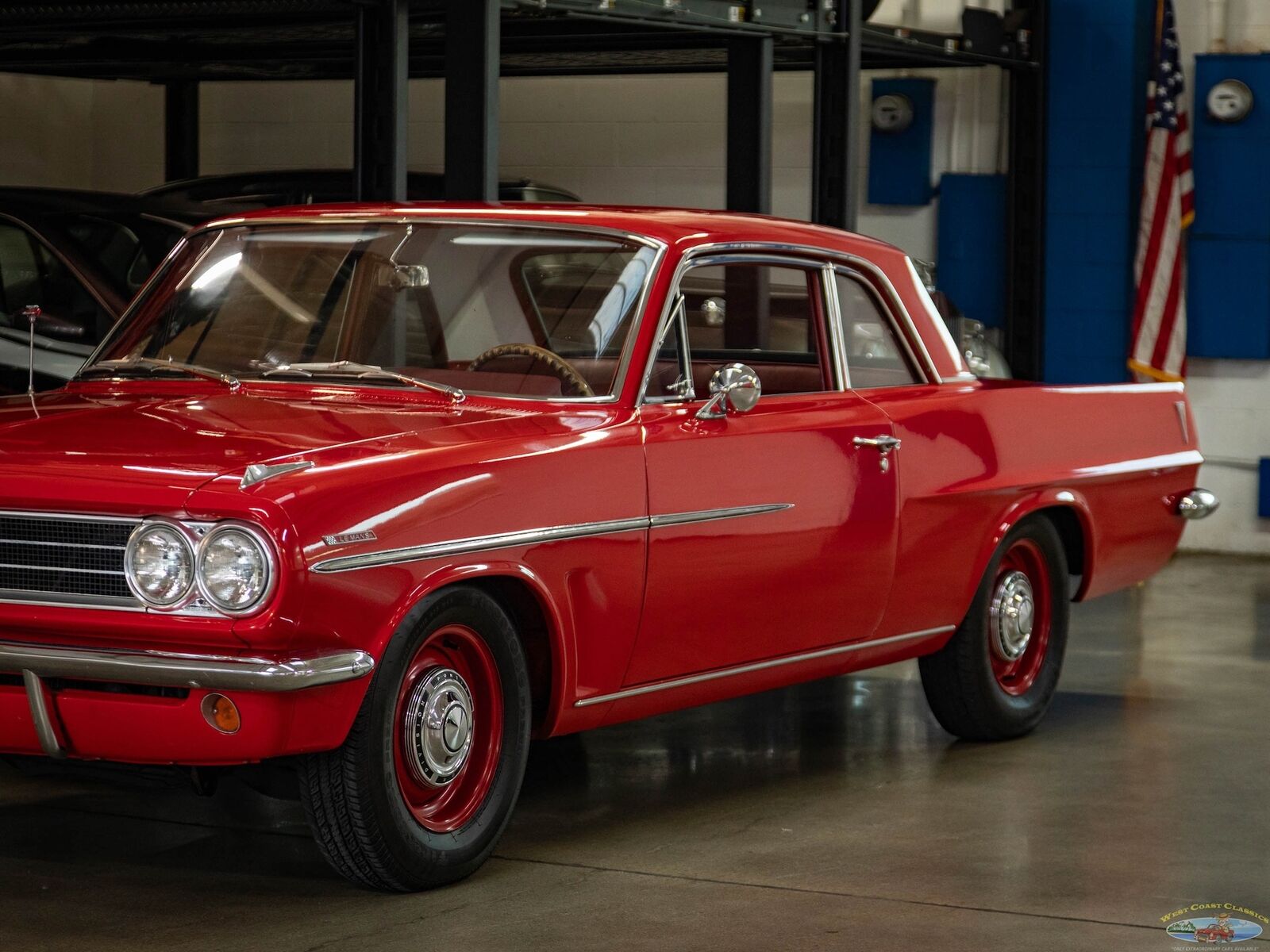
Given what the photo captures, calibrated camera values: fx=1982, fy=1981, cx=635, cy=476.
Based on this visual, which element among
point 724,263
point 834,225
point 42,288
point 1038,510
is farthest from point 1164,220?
point 724,263

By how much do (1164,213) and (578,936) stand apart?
8.92 meters

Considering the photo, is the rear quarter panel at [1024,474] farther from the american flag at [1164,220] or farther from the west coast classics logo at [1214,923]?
the american flag at [1164,220]

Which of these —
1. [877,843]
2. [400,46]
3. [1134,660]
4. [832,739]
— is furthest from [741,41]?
[877,843]

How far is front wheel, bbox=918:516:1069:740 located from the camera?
6156 mm

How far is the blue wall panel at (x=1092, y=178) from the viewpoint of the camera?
40.3 feet

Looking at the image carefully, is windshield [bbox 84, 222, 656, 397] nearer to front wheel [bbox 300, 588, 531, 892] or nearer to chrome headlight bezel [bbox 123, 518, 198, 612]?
front wheel [bbox 300, 588, 531, 892]

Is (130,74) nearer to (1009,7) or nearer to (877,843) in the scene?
(1009,7)

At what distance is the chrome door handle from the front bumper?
191 cm

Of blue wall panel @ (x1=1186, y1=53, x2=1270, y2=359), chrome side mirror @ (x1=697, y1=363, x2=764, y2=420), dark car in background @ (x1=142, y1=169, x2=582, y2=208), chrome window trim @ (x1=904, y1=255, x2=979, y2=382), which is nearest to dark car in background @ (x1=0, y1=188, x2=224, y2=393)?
dark car in background @ (x1=142, y1=169, x2=582, y2=208)

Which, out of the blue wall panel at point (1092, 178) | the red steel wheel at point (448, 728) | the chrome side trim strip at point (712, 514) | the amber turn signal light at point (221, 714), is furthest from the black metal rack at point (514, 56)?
the amber turn signal light at point (221, 714)

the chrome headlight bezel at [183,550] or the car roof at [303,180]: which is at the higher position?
the car roof at [303,180]

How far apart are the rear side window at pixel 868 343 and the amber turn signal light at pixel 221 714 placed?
2.37m

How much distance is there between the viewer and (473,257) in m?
5.14

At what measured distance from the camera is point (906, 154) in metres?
12.8
